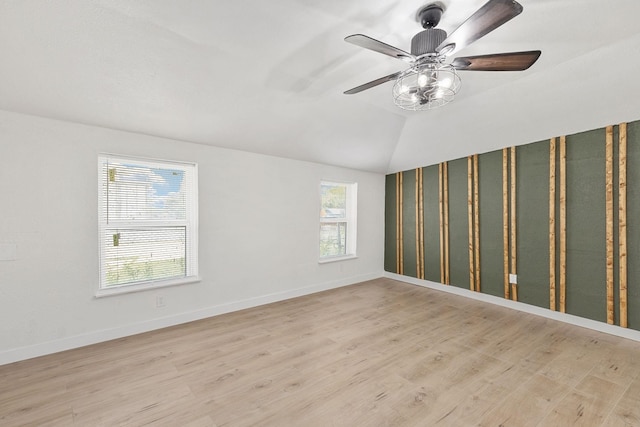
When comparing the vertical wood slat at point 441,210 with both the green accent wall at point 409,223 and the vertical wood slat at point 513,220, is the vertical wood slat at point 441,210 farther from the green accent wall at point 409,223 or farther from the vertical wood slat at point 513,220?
the vertical wood slat at point 513,220

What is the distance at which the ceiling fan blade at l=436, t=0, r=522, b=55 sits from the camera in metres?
1.27


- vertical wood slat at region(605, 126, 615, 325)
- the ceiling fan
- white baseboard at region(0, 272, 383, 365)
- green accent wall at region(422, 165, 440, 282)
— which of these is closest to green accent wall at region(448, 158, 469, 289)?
green accent wall at region(422, 165, 440, 282)

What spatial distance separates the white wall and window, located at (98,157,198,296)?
3.9 inches

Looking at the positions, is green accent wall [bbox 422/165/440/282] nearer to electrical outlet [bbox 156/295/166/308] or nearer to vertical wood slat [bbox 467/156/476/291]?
vertical wood slat [bbox 467/156/476/291]

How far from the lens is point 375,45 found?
161 cm

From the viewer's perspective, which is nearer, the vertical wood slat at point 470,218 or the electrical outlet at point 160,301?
the electrical outlet at point 160,301

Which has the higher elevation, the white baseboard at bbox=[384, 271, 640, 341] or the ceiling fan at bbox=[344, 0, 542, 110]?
the ceiling fan at bbox=[344, 0, 542, 110]

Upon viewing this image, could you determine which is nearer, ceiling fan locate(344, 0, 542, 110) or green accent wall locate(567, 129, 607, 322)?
ceiling fan locate(344, 0, 542, 110)

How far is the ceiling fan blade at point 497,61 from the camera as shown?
1.66m

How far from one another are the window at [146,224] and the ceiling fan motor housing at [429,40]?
2760mm

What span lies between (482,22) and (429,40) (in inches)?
15.0

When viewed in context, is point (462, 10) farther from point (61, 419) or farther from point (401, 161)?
point (61, 419)

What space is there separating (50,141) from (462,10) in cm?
362


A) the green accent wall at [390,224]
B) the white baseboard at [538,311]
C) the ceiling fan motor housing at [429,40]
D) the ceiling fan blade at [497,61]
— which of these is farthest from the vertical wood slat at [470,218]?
the ceiling fan motor housing at [429,40]
